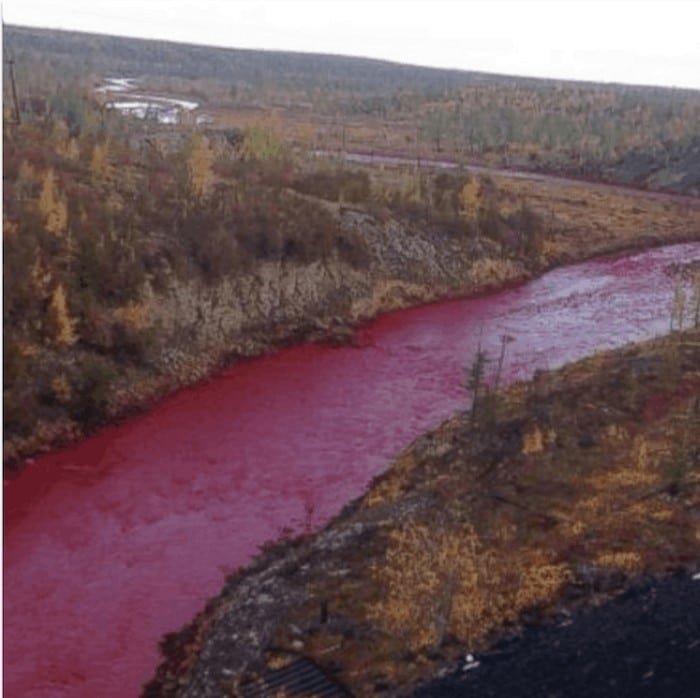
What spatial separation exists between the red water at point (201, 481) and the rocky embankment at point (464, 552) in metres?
1.27

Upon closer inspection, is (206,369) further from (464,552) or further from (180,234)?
(464,552)

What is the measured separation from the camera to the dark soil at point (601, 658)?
1711 centimetres

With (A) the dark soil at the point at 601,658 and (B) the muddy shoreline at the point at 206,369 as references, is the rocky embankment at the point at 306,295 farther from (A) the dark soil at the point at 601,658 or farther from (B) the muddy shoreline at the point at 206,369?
(A) the dark soil at the point at 601,658

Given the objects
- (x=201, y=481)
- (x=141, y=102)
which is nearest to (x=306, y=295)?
(x=201, y=481)

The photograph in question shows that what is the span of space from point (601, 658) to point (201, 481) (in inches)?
586

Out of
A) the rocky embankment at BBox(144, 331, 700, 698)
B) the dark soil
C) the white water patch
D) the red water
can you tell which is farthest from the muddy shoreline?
the white water patch

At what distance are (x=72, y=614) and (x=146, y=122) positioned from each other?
76.4 metres

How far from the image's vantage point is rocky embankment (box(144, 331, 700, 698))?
18953 mm

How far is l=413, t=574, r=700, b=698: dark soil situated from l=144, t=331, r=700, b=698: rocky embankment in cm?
50

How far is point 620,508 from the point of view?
80.3ft

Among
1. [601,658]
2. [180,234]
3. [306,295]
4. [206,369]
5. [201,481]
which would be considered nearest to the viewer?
[601,658]

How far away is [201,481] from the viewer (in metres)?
28.8

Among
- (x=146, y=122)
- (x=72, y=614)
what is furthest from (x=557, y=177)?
(x=72, y=614)

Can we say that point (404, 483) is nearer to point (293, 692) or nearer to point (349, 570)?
point (349, 570)
